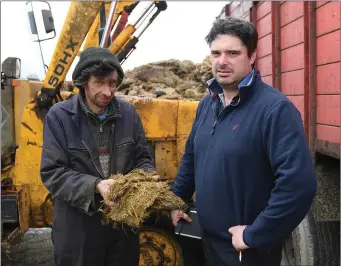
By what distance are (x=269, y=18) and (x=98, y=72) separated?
2.65 meters

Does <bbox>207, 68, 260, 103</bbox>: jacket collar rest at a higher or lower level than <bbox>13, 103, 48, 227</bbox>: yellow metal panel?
higher

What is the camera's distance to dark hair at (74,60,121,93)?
8.38ft

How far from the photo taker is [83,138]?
262 cm

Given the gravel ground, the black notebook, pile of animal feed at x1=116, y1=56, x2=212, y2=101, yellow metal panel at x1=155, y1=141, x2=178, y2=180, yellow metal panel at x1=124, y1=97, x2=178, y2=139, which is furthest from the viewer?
pile of animal feed at x1=116, y1=56, x2=212, y2=101

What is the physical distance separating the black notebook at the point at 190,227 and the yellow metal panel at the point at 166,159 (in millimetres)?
2028

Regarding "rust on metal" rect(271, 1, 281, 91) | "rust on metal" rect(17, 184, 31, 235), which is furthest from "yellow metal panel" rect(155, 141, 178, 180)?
"rust on metal" rect(17, 184, 31, 235)

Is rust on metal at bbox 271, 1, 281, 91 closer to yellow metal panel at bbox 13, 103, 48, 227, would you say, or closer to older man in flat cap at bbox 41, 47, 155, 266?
older man in flat cap at bbox 41, 47, 155, 266

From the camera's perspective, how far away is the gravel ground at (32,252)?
5426 mm

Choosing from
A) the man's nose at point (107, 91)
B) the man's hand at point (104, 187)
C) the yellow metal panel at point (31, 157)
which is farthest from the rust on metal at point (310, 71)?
the yellow metal panel at point (31, 157)

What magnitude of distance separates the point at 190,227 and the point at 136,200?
421mm

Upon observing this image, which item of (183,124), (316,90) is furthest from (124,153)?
(183,124)

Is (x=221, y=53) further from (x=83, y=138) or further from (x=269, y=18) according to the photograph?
(x=269, y=18)

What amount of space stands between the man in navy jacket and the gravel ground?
3.87 m

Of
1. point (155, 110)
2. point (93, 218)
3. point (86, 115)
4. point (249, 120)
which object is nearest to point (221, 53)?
point (249, 120)
